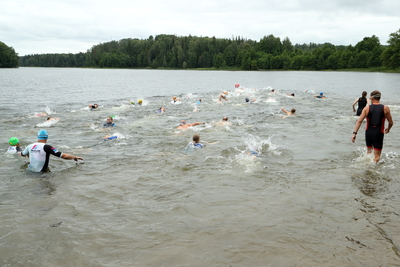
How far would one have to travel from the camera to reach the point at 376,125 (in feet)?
28.9

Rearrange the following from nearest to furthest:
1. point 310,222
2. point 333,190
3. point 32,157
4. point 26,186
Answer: point 310,222 → point 333,190 → point 26,186 → point 32,157

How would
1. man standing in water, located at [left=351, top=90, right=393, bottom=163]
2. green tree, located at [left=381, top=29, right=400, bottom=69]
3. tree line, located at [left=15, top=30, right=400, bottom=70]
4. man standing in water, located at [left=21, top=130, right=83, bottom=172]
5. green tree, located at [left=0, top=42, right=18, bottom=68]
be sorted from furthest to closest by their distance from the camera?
green tree, located at [left=0, top=42, right=18, bottom=68], tree line, located at [left=15, top=30, right=400, bottom=70], green tree, located at [left=381, top=29, right=400, bottom=69], man standing in water, located at [left=21, top=130, right=83, bottom=172], man standing in water, located at [left=351, top=90, right=393, bottom=163]

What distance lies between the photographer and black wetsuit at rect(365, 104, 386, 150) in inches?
343

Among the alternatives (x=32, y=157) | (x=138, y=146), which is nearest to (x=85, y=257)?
(x=32, y=157)

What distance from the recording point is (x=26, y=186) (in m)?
8.21

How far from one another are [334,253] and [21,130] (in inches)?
642

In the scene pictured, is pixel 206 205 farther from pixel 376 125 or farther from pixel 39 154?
pixel 376 125

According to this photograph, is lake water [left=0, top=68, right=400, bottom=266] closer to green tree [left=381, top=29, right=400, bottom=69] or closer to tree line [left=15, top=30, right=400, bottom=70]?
green tree [left=381, top=29, right=400, bottom=69]

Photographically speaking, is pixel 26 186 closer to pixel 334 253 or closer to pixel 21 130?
pixel 334 253

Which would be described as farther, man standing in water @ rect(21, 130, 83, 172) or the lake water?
man standing in water @ rect(21, 130, 83, 172)

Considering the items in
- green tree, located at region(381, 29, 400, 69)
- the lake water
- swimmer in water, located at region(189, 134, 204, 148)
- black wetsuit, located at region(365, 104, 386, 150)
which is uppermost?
green tree, located at region(381, 29, 400, 69)

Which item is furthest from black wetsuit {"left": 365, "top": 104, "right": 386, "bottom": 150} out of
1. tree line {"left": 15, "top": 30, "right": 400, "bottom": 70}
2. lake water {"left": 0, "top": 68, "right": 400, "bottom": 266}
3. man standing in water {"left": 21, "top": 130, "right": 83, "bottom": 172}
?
tree line {"left": 15, "top": 30, "right": 400, "bottom": 70}

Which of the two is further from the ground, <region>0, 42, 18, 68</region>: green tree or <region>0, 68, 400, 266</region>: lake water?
<region>0, 42, 18, 68</region>: green tree

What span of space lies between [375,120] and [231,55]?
146114mm
